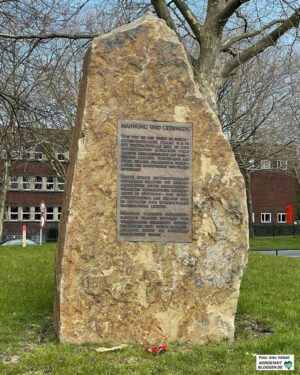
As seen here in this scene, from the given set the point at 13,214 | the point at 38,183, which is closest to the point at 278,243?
the point at 38,183

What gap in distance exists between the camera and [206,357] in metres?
5.85

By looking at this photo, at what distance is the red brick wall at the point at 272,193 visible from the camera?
165 ft

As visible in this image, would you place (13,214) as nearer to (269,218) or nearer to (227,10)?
(269,218)

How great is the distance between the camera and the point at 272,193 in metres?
51.2

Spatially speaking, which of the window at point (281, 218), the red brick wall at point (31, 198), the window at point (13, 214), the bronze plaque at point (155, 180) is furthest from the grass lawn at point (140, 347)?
the window at point (281, 218)

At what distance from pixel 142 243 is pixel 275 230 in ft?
132

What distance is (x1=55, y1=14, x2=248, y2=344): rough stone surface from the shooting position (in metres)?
6.24

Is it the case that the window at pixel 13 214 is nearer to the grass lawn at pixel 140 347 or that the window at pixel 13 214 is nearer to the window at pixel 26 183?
the window at pixel 26 183

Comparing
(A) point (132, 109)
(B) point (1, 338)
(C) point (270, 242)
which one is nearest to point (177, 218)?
(A) point (132, 109)

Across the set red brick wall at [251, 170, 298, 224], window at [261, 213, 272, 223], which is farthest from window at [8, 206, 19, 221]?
window at [261, 213, 272, 223]

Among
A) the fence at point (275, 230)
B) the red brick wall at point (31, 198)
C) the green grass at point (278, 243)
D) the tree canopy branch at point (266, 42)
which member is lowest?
the green grass at point (278, 243)

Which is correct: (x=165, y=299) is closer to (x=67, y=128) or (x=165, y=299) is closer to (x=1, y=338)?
(x=1, y=338)

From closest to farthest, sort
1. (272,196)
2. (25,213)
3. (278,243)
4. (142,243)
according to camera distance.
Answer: (142,243) → (278,243) → (25,213) → (272,196)

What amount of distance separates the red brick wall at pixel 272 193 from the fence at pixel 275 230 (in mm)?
4321
